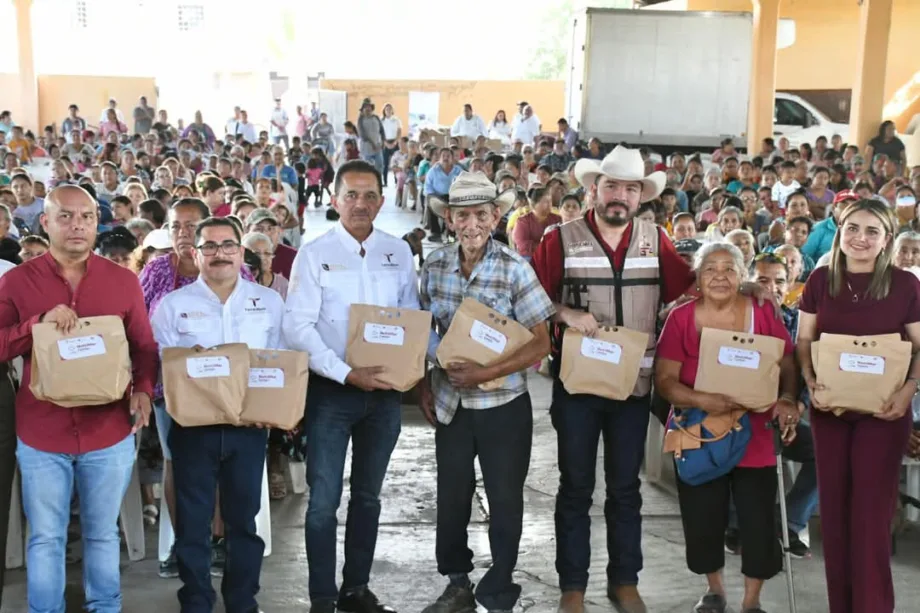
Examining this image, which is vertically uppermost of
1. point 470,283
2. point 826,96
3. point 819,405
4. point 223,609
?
point 826,96

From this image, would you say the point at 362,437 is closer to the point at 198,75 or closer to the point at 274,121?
the point at 274,121

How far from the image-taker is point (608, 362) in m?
4.75

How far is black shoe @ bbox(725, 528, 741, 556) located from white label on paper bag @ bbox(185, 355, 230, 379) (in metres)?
2.98

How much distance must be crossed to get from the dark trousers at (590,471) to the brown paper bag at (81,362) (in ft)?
6.43

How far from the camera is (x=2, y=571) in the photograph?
4867 millimetres

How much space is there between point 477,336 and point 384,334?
1.30 ft

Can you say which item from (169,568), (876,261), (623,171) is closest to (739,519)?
(876,261)

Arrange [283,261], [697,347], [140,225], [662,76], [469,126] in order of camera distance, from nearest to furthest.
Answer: [697,347] → [283,261] → [140,225] → [662,76] → [469,126]

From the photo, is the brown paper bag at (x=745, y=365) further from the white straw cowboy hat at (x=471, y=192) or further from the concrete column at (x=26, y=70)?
the concrete column at (x=26, y=70)

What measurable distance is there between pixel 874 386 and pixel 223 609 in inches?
120

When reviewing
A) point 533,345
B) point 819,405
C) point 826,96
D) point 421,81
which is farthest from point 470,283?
point 421,81

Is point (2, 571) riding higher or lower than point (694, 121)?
lower

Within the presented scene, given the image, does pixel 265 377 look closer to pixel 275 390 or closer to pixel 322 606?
pixel 275 390

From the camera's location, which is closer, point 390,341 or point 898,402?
point 898,402
